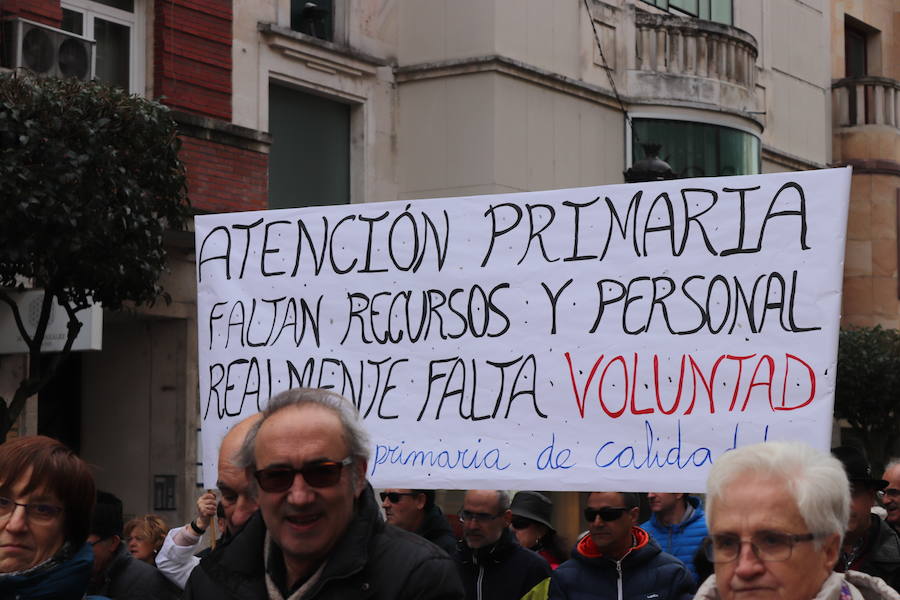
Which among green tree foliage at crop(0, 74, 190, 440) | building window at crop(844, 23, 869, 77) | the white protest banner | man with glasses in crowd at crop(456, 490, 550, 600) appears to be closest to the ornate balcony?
building window at crop(844, 23, 869, 77)

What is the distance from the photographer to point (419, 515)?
26.5 feet

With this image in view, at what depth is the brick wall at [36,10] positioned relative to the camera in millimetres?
14281

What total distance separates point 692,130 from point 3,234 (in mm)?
12367

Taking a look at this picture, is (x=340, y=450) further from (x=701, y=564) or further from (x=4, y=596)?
(x=701, y=564)

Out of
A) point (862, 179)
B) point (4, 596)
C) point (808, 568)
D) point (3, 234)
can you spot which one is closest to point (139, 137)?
point (3, 234)

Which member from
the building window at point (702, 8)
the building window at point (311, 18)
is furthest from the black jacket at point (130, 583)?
the building window at point (702, 8)

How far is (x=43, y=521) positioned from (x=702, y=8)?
1938 centimetres

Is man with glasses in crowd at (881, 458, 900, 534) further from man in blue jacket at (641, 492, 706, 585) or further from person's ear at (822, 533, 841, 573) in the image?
person's ear at (822, 533, 841, 573)

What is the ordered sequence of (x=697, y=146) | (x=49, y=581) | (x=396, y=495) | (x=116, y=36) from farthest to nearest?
(x=697, y=146) → (x=116, y=36) → (x=396, y=495) → (x=49, y=581)

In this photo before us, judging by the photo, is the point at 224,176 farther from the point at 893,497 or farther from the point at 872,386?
the point at 872,386

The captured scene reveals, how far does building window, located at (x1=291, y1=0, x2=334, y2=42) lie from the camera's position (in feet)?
59.9

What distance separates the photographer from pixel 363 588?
377 centimetres

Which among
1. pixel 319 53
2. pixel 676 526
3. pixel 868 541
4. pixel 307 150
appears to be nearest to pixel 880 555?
pixel 868 541

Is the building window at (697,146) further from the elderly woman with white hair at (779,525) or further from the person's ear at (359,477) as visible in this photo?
the elderly woman with white hair at (779,525)
